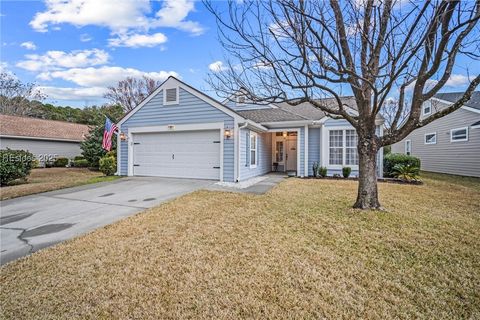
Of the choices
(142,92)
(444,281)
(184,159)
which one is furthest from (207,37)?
(142,92)

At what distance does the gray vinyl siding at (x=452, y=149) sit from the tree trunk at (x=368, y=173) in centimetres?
1176

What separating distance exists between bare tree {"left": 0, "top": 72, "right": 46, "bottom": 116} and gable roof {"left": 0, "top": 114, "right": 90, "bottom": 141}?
10.9 meters

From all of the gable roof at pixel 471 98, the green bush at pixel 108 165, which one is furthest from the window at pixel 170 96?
the gable roof at pixel 471 98

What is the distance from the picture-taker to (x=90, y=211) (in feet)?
19.1

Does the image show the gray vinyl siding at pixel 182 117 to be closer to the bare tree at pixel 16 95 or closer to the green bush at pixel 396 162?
the green bush at pixel 396 162

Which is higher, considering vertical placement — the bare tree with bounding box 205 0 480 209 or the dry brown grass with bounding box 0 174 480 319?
the bare tree with bounding box 205 0 480 209

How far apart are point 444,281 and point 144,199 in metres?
6.66

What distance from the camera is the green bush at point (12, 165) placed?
945 cm

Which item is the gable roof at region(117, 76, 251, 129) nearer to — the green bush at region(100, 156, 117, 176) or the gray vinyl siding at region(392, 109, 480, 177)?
the green bush at region(100, 156, 117, 176)

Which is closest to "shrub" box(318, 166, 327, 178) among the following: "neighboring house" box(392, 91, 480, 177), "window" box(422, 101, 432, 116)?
"neighboring house" box(392, 91, 480, 177)

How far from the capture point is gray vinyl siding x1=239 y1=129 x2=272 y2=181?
32.7 feet

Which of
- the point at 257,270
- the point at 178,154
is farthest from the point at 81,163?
the point at 257,270

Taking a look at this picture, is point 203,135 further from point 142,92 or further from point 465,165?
point 142,92

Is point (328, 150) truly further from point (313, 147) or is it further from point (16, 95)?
point (16, 95)
